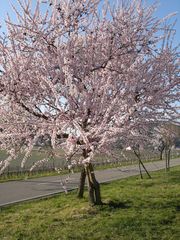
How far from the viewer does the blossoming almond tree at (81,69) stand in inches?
250

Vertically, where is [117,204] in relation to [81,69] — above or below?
below

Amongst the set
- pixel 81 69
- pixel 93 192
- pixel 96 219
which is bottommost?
pixel 96 219

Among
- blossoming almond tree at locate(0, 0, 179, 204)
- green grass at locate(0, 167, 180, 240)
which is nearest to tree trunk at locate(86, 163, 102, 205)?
green grass at locate(0, 167, 180, 240)

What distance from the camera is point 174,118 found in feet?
23.4

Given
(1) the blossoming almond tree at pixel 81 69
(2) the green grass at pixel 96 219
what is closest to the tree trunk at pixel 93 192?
(2) the green grass at pixel 96 219

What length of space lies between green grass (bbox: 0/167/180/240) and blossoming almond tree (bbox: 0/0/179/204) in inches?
73.1

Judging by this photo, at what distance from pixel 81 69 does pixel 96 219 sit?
3.74 m

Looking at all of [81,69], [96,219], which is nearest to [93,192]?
[96,219]

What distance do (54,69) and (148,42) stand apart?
7.32 ft

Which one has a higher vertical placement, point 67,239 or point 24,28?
point 24,28

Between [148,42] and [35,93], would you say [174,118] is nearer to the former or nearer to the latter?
[148,42]

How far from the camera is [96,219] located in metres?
8.23

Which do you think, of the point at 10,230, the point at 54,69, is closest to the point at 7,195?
the point at 10,230

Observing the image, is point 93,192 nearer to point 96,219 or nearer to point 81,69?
point 96,219
